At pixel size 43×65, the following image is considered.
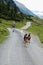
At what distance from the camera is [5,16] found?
560 ft

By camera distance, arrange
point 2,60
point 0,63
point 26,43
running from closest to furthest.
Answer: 1. point 0,63
2. point 2,60
3. point 26,43

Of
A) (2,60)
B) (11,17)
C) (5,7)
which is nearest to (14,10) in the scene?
(5,7)

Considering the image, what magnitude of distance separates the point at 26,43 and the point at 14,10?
6021 inches

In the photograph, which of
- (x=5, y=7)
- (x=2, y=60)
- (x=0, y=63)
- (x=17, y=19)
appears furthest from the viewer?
(x=5, y=7)

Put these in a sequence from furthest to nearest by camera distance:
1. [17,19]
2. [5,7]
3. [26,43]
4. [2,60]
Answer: [5,7] → [17,19] → [26,43] → [2,60]

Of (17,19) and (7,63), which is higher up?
(7,63)

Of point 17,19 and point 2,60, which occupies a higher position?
point 2,60

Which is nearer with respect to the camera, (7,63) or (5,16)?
(7,63)

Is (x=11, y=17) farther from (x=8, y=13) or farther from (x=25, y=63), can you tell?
(x=25, y=63)

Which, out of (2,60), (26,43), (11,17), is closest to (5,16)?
(11,17)

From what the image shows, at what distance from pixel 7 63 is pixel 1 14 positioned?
509ft

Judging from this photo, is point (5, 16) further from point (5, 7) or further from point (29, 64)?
point (29, 64)

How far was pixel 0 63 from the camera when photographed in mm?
20359

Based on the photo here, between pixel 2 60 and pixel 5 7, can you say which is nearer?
pixel 2 60
